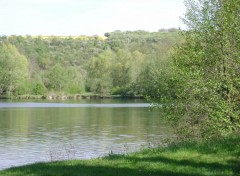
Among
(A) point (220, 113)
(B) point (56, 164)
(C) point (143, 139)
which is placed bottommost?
(C) point (143, 139)

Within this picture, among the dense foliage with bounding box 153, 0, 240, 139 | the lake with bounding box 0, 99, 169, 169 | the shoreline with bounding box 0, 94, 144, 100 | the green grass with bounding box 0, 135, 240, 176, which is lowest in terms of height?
the lake with bounding box 0, 99, 169, 169

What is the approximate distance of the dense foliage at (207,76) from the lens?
2125 centimetres

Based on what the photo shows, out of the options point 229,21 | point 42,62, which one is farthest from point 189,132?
point 42,62

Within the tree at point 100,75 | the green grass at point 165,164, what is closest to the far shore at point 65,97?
the tree at point 100,75

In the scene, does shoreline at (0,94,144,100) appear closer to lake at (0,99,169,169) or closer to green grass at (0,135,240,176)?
lake at (0,99,169,169)

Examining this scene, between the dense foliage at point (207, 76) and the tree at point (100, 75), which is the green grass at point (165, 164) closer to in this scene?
the dense foliage at point (207, 76)

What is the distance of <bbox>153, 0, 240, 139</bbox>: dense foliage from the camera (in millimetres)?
21250

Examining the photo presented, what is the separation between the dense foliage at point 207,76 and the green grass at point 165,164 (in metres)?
3.80

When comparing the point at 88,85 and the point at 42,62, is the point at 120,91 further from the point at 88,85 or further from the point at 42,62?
the point at 42,62

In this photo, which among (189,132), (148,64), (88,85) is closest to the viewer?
(189,132)

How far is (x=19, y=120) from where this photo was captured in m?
64.1

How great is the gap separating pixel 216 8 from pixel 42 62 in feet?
541

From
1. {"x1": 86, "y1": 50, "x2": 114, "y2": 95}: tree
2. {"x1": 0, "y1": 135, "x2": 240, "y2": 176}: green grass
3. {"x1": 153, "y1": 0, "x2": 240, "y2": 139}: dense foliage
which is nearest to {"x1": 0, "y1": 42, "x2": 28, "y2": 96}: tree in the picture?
{"x1": 86, "y1": 50, "x2": 114, "y2": 95}: tree

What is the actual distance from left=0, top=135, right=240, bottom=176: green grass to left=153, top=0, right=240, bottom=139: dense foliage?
12.5 feet
